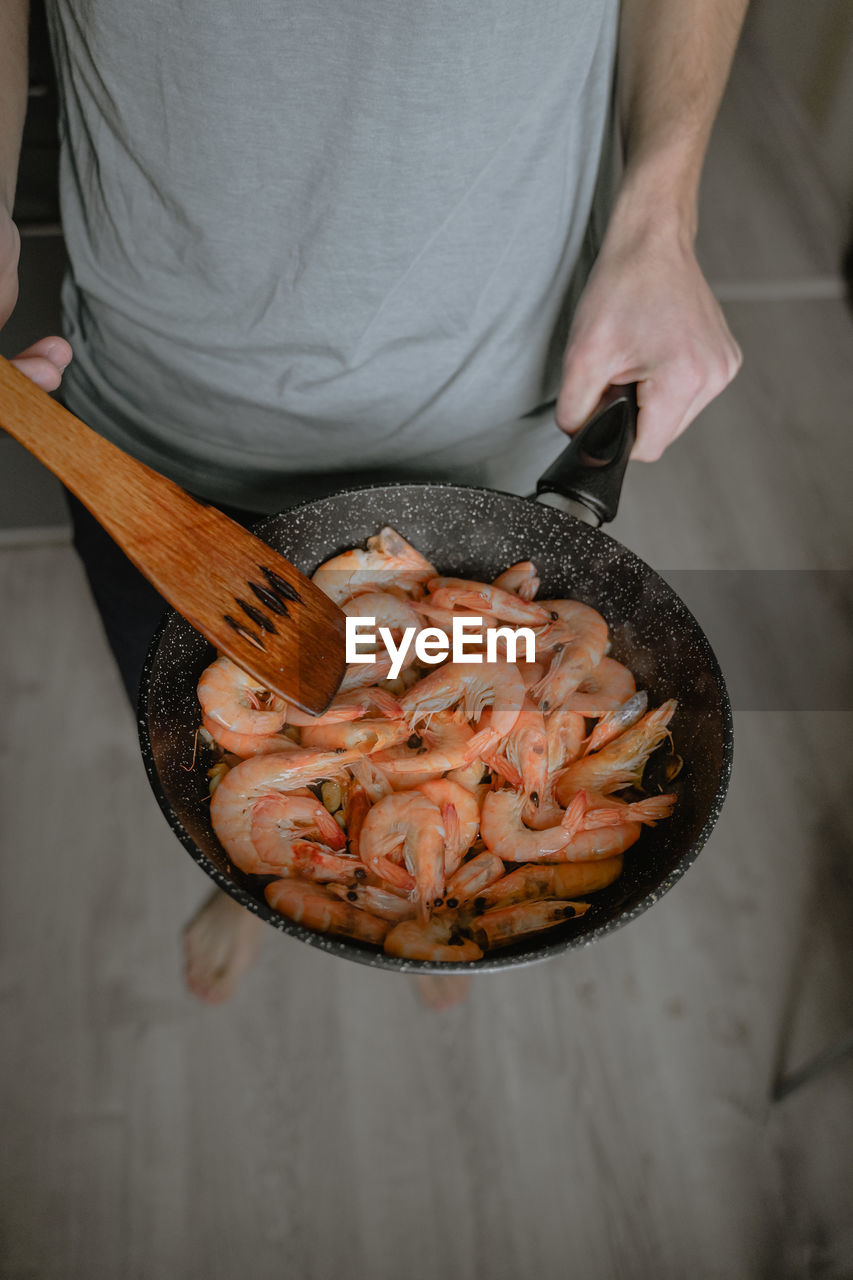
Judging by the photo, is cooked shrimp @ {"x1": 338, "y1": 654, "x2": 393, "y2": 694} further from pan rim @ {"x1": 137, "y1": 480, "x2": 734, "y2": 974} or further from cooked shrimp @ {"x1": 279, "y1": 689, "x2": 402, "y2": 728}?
pan rim @ {"x1": 137, "y1": 480, "x2": 734, "y2": 974}

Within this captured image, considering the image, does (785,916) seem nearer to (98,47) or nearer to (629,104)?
(629,104)

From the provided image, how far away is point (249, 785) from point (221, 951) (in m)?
0.82

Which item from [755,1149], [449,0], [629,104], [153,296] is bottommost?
[755,1149]

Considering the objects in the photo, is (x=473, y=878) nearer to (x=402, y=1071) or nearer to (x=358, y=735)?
(x=358, y=735)

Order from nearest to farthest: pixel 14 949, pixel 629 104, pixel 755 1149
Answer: pixel 629 104 < pixel 755 1149 < pixel 14 949

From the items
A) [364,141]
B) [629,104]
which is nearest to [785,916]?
[629,104]

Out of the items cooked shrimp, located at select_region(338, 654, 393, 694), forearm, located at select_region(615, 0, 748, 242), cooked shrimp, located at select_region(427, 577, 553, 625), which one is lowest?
cooked shrimp, located at select_region(338, 654, 393, 694)

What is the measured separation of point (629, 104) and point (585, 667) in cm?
59

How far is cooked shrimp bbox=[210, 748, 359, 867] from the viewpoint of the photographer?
29.4 inches

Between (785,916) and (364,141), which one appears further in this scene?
(785,916)

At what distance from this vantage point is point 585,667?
2.76 feet

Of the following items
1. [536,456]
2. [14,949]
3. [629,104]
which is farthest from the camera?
[14,949]

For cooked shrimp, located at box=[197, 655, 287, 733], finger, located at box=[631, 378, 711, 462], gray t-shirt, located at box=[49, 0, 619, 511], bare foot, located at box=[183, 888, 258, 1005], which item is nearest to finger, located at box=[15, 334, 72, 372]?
gray t-shirt, located at box=[49, 0, 619, 511]

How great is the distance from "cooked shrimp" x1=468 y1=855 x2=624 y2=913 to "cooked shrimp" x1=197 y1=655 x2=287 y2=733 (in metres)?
0.21
